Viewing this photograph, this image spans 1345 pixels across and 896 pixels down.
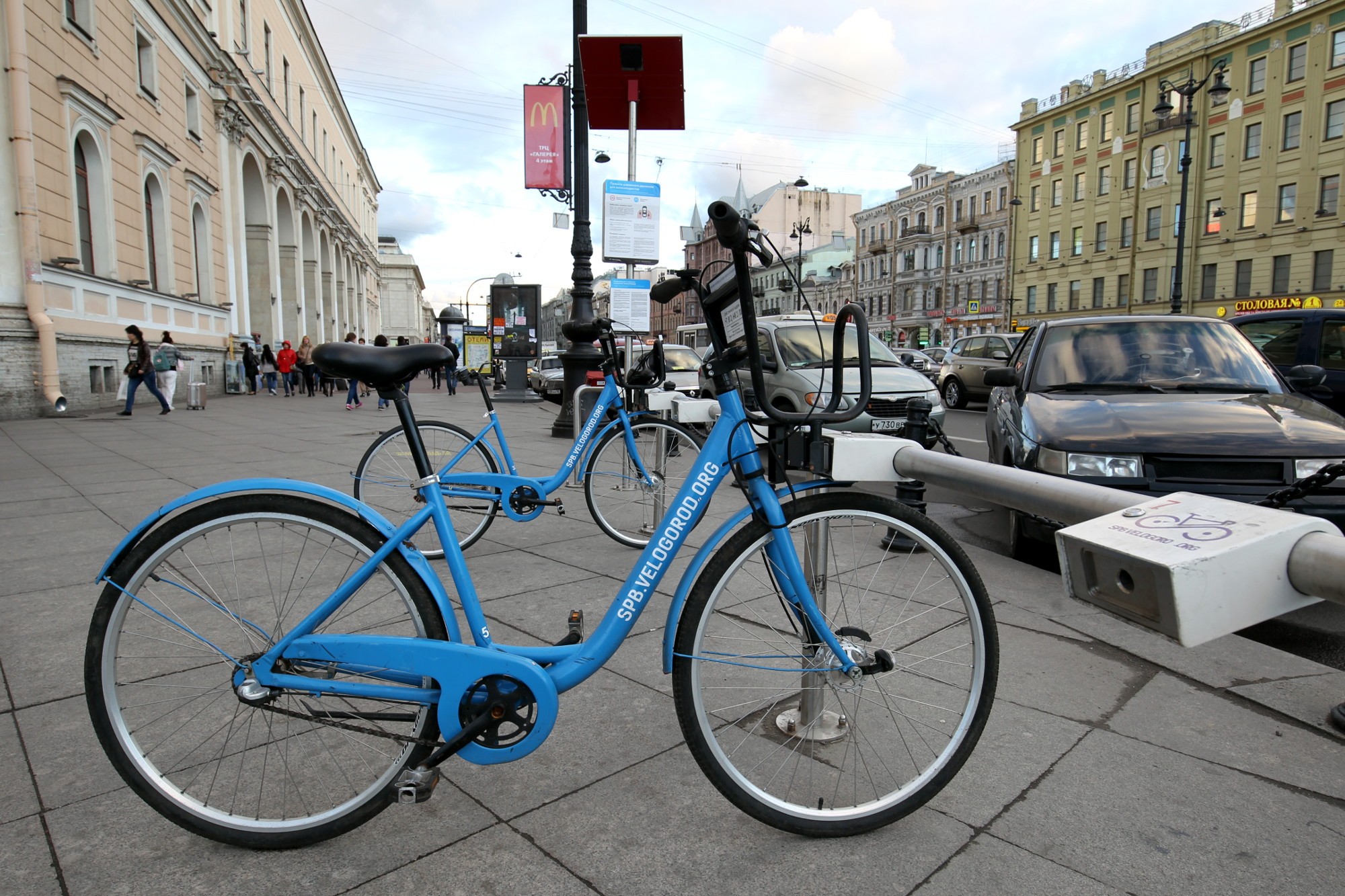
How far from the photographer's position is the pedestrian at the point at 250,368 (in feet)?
80.3

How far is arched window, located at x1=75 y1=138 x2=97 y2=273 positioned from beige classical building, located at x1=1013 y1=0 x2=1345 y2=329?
137 ft

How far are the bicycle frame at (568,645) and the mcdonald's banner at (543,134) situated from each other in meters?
12.1

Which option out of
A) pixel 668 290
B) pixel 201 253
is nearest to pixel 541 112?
pixel 668 290

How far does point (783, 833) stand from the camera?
2.08m

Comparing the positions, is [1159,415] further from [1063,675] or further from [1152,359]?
[1063,675]

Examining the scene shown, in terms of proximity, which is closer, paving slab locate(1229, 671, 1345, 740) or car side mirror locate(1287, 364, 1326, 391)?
paving slab locate(1229, 671, 1345, 740)

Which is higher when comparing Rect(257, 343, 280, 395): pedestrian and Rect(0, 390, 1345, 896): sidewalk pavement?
Rect(257, 343, 280, 395): pedestrian

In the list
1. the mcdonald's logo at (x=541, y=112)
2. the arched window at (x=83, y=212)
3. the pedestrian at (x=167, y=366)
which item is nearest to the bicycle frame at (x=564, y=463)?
the mcdonald's logo at (x=541, y=112)

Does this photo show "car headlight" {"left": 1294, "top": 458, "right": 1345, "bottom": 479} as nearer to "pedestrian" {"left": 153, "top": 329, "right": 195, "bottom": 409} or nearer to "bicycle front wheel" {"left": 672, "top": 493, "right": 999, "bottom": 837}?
"bicycle front wheel" {"left": 672, "top": 493, "right": 999, "bottom": 837}

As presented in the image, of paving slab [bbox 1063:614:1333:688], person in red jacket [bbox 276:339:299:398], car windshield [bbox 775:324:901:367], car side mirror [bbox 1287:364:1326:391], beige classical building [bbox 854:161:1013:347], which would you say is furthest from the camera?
beige classical building [bbox 854:161:1013:347]

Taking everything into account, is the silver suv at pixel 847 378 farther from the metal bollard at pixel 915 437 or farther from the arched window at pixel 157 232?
the arched window at pixel 157 232

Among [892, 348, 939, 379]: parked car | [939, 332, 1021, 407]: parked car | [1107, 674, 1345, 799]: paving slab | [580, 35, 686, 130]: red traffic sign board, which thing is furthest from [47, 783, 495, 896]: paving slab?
[892, 348, 939, 379]: parked car

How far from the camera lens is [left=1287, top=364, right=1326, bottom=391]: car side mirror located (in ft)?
19.4

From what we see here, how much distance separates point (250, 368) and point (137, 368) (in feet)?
33.8
